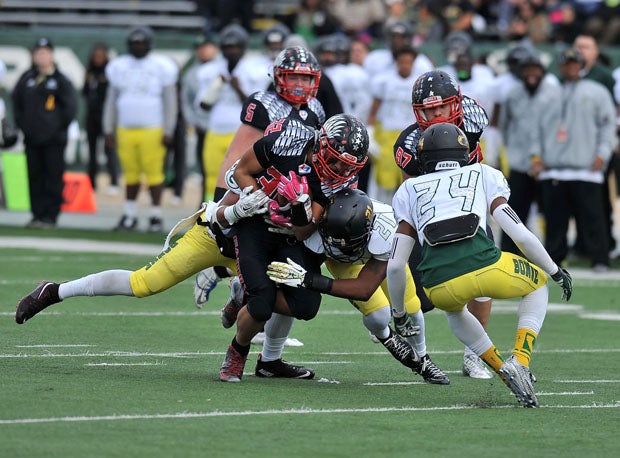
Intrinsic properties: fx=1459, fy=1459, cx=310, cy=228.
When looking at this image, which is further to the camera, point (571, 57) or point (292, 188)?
point (571, 57)

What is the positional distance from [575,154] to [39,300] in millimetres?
6620

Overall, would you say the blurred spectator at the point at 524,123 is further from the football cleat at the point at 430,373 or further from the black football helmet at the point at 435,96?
the football cleat at the point at 430,373

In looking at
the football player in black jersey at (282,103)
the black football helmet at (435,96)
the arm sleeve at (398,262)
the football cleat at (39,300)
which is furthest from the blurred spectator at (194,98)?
the arm sleeve at (398,262)

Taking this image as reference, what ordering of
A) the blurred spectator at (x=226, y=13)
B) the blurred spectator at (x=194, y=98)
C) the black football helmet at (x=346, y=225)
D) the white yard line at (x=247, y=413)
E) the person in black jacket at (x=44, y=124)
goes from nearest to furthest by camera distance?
1. the white yard line at (x=247, y=413)
2. the black football helmet at (x=346, y=225)
3. the person in black jacket at (x=44, y=124)
4. the blurred spectator at (x=194, y=98)
5. the blurred spectator at (x=226, y=13)

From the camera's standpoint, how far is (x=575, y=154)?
1286 cm

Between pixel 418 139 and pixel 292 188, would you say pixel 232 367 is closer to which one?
pixel 292 188

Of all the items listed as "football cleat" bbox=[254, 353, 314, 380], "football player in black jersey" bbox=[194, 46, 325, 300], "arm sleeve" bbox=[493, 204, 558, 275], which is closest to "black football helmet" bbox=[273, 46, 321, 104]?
"football player in black jersey" bbox=[194, 46, 325, 300]

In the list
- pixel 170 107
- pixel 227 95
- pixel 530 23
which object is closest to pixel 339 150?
pixel 227 95

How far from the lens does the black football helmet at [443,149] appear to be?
6.62 meters

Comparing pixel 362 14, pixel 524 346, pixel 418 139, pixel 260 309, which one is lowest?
pixel 524 346

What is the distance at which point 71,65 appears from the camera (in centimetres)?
2047

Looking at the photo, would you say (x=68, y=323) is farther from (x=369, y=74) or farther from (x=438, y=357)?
(x=369, y=74)

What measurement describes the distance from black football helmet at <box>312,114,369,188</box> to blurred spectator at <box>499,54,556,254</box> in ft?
21.0

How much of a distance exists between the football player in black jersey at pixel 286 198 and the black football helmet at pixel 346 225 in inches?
3.6
